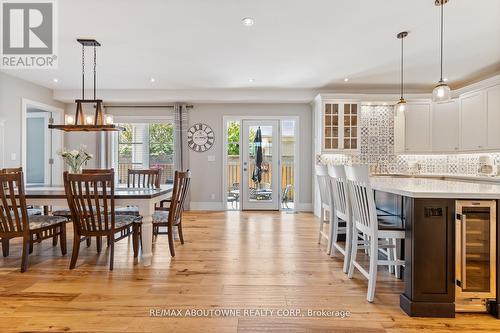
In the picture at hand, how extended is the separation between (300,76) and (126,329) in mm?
4508

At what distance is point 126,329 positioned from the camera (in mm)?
1873

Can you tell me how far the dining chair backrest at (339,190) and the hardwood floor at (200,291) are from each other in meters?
0.60

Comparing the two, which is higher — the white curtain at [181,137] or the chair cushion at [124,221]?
the white curtain at [181,137]

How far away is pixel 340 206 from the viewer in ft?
10.4

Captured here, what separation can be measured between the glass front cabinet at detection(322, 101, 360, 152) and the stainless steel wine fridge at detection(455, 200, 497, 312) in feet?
11.7

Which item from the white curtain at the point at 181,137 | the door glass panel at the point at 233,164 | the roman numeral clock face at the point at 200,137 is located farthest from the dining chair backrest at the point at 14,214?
the door glass panel at the point at 233,164

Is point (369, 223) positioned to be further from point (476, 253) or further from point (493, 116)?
point (493, 116)

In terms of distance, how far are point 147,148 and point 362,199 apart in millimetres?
5406

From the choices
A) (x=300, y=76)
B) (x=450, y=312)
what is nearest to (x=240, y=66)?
(x=300, y=76)

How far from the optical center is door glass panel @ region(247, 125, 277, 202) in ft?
21.2

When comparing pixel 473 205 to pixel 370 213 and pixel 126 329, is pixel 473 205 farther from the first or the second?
pixel 126 329

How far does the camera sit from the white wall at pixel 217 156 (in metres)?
6.40

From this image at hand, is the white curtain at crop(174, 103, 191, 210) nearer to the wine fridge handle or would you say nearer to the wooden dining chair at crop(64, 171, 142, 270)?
the wooden dining chair at crop(64, 171, 142, 270)

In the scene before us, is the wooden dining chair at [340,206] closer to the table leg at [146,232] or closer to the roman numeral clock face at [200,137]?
the table leg at [146,232]
